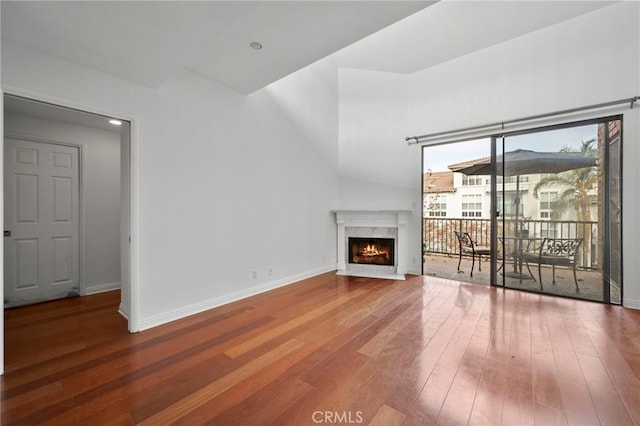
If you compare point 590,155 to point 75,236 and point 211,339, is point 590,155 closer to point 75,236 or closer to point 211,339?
point 211,339

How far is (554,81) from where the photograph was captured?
11.8ft

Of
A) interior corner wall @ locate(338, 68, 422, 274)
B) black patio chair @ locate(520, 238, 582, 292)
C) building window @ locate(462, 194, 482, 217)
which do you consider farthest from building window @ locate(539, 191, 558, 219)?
interior corner wall @ locate(338, 68, 422, 274)

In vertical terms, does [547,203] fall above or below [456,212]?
above

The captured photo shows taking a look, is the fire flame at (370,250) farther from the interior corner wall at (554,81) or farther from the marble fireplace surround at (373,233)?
the interior corner wall at (554,81)

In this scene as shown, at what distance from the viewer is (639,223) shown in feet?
10.2

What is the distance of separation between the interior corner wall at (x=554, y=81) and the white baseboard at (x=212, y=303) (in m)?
3.41

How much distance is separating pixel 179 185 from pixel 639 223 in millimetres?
5237

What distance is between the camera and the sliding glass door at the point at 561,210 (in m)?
3.34

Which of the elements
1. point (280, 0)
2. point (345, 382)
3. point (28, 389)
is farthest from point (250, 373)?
point (280, 0)

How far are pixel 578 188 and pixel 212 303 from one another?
4875 mm

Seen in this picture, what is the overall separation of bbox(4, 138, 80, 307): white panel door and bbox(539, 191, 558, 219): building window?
21.2ft

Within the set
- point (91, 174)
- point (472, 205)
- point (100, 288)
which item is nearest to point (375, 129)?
point (472, 205)

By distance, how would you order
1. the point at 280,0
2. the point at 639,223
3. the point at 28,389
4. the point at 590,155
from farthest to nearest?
1. the point at 590,155
2. the point at 639,223
3. the point at 280,0
4. the point at 28,389

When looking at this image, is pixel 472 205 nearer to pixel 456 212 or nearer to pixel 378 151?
pixel 456 212
